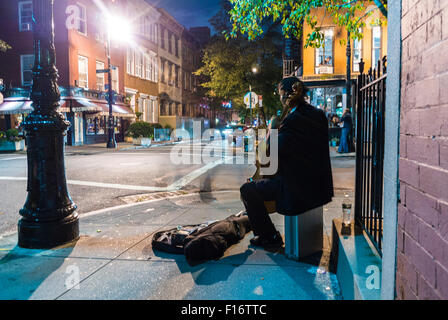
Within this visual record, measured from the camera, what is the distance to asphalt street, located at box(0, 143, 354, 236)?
22.9 ft

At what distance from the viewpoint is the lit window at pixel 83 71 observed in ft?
82.8

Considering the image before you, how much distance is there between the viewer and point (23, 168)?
37.8 feet

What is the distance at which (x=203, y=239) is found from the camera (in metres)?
3.71

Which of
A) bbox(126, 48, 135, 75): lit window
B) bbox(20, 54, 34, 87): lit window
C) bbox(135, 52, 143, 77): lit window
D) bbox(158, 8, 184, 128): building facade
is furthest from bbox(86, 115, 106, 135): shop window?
bbox(158, 8, 184, 128): building facade

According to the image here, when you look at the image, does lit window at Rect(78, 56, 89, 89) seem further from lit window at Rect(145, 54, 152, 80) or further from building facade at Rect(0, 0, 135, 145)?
lit window at Rect(145, 54, 152, 80)

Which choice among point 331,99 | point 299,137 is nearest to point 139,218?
point 299,137

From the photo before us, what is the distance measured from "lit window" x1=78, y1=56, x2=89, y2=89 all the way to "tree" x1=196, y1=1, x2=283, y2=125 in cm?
1134

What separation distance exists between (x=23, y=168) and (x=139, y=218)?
778 cm

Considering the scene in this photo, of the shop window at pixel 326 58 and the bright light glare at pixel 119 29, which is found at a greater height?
the bright light glare at pixel 119 29

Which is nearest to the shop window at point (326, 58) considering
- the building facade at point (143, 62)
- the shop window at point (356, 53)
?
the shop window at point (356, 53)

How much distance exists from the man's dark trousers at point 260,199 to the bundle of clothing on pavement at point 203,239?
34 centimetres

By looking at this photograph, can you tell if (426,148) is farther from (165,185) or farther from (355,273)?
(165,185)

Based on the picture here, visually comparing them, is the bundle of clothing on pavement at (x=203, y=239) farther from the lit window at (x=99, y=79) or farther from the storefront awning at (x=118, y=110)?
the lit window at (x=99, y=79)

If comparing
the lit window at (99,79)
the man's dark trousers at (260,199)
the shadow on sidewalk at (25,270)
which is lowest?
the shadow on sidewalk at (25,270)
